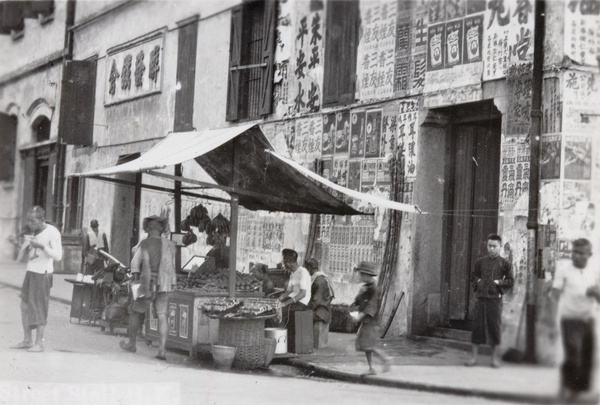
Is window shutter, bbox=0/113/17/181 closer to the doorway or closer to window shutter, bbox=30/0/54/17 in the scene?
window shutter, bbox=30/0/54/17

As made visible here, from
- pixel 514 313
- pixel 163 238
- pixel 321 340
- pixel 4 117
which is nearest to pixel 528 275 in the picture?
pixel 514 313

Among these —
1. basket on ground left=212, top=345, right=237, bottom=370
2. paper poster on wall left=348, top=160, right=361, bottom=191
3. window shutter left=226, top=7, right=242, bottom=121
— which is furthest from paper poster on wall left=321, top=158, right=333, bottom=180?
basket on ground left=212, top=345, right=237, bottom=370

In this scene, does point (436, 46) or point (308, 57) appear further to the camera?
point (308, 57)

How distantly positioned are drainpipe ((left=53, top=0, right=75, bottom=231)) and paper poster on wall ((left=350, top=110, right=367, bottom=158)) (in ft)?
15.2

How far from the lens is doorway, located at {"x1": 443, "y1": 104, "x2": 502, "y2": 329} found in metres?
8.68

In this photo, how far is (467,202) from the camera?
8898 millimetres

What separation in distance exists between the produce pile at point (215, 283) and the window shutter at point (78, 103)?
4213 millimetres

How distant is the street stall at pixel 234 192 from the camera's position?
8.26m

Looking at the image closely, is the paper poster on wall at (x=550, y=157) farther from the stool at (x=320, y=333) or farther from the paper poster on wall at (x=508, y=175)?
the stool at (x=320, y=333)

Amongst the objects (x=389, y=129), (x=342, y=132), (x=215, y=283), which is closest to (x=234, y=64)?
(x=342, y=132)

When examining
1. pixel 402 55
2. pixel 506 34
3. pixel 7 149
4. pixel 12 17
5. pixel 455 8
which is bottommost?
pixel 7 149

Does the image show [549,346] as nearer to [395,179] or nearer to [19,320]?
[395,179]

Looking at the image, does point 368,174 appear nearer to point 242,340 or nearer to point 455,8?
point 455,8

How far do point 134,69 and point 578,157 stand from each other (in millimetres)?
7101
